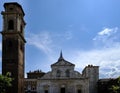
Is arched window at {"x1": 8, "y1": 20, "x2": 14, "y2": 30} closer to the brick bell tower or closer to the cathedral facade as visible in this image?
the brick bell tower

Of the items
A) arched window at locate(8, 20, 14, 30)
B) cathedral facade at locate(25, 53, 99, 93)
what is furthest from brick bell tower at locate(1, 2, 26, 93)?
cathedral facade at locate(25, 53, 99, 93)

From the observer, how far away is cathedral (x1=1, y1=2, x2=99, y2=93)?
48.5 metres

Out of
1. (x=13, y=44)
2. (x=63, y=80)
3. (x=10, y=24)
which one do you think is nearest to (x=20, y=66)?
(x=13, y=44)

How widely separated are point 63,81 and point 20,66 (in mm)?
16901

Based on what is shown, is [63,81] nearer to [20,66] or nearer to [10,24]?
[20,66]

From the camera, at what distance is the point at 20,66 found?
50156 mm

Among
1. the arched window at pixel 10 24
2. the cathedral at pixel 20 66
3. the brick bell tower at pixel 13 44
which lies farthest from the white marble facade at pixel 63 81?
the arched window at pixel 10 24

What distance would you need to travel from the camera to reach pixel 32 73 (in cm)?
9362

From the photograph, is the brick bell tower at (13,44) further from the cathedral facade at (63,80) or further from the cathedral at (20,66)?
the cathedral facade at (63,80)

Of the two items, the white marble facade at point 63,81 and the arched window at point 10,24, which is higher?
the arched window at point 10,24

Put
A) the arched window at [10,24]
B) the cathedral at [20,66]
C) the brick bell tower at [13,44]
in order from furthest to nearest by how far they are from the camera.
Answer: the arched window at [10,24] → the cathedral at [20,66] → the brick bell tower at [13,44]

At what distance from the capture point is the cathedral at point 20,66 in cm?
4850

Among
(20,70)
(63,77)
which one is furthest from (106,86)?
(20,70)

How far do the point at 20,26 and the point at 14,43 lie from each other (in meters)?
3.70
